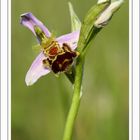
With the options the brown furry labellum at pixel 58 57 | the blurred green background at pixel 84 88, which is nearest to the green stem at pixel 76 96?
the brown furry labellum at pixel 58 57

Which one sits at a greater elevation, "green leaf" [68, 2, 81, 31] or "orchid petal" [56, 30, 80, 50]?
"green leaf" [68, 2, 81, 31]

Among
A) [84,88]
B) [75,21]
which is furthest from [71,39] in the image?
[84,88]

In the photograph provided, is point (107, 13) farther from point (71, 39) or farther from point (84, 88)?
point (84, 88)

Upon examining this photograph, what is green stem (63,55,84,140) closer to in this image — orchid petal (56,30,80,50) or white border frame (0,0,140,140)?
orchid petal (56,30,80,50)

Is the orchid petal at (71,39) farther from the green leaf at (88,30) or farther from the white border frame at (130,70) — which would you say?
the white border frame at (130,70)

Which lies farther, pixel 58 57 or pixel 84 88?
pixel 84 88

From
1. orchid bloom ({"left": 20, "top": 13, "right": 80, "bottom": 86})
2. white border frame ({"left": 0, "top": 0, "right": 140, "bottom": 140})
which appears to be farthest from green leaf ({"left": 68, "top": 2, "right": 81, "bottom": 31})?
white border frame ({"left": 0, "top": 0, "right": 140, "bottom": 140})
